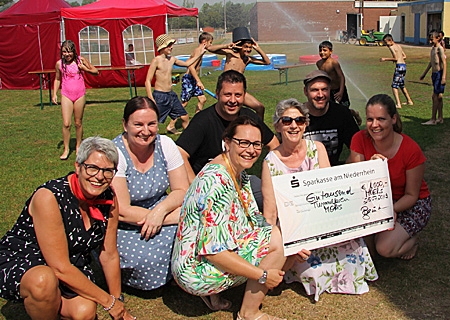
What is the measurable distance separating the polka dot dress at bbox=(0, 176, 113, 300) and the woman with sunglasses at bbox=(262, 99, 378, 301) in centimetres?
125

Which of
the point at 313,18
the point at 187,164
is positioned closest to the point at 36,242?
the point at 187,164

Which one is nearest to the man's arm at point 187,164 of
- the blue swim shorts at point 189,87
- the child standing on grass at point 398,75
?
the blue swim shorts at point 189,87

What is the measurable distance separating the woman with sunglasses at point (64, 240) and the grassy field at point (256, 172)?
0.52m

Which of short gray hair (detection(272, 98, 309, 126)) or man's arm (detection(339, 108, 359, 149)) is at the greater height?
short gray hair (detection(272, 98, 309, 126))

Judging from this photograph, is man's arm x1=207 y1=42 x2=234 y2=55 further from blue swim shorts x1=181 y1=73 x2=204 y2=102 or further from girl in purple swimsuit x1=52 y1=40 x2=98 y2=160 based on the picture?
girl in purple swimsuit x1=52 y1=40 x2=98 y2=160

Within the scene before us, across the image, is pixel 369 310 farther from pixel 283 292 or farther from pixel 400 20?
pixel 400 20

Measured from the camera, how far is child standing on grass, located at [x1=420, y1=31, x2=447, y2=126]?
9.47 metres

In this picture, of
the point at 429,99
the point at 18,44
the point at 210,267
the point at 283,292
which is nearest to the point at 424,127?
the point at 429,99

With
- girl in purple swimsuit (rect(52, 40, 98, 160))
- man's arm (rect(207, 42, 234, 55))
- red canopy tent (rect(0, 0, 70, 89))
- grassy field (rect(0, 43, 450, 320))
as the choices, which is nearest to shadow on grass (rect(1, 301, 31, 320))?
grassy field (rect(0, 43, 450, 320))

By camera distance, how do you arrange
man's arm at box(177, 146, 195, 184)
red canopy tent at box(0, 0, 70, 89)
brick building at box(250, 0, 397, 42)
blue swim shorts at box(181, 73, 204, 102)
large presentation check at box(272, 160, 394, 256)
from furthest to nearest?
brick building at box(250, 0, 397, 42), red canopy tent at box(0, 0, 70, 89), blue swim shorts at box(181, 73, 204, 102), man's arm at box(177, 146, 195, 184), large presentation check at box(272, 160, 394, 256)

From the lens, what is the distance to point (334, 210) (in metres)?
3.45

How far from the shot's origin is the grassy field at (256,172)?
3.56 meters

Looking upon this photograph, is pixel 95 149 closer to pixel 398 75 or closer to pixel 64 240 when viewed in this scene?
pixel 64 240

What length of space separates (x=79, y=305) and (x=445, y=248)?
9.92ft
